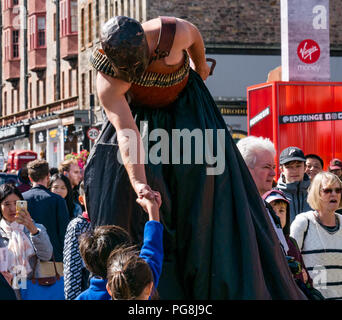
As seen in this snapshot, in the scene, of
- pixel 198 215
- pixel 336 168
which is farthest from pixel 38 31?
pixel 198 215

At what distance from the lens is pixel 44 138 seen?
49.8m

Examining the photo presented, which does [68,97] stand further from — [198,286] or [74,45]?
[198,286]

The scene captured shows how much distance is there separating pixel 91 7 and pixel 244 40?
37.9 ft

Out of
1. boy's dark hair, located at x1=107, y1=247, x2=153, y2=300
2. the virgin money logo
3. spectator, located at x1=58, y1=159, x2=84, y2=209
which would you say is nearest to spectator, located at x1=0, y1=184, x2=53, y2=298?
boy's dark hair, located at x1=107, y1=247, x2=153, y2=300

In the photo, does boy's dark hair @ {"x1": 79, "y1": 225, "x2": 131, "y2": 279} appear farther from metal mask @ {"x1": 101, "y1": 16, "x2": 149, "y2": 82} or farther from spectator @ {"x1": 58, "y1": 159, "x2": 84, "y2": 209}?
spectator @ {"x1": 58, "y1": 159, "x2": 84, "y2": 209}

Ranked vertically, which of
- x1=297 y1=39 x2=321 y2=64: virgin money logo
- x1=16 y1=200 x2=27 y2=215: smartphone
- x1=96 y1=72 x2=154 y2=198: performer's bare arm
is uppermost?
x1=297 y1=39 x2=321 y2=64: virgin money logo

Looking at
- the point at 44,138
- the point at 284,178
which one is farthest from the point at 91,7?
the point at 284,178

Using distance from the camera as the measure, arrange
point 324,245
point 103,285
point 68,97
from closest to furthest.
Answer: point 103,285 → point 324,245 → point 68,97

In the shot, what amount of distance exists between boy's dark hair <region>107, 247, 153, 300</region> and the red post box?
1355 centimetres

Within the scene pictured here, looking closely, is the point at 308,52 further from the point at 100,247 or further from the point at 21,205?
the point at 100,247

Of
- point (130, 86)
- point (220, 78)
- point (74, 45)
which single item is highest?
point (74, 45)

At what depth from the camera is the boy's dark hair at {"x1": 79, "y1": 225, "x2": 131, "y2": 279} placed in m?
3.52

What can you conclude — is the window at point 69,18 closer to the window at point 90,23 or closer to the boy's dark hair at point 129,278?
the window at point 90,23
